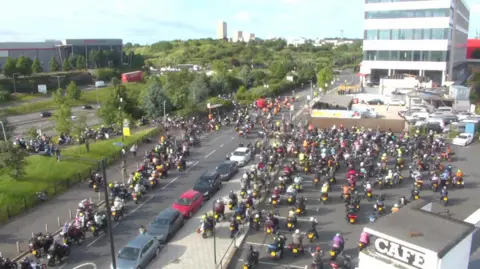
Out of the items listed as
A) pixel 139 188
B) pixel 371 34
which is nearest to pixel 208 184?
pixel 139 188

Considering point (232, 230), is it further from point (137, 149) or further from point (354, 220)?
point (137, 149)

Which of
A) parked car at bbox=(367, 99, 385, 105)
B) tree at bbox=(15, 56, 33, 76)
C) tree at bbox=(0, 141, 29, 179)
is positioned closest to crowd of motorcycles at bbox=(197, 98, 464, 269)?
tree at bbox=(0, 141, 29, 179)

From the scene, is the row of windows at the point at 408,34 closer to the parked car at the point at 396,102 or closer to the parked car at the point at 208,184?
the parked car at the point at 396,102

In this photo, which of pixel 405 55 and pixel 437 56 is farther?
pixel 405 55

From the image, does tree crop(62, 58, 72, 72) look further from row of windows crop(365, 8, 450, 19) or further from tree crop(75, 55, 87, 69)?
row of windows crop(365, 8, 450, 19)

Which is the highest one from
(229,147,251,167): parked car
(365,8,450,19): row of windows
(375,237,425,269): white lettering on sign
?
(365,8,450,19): row of windows

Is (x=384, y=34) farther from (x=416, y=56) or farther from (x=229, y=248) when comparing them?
(x=229, y=248)
